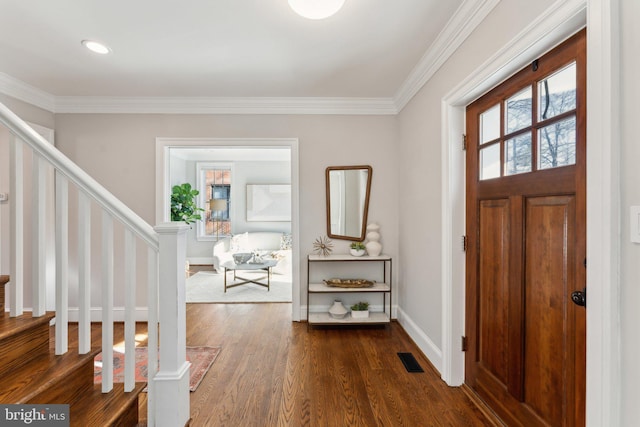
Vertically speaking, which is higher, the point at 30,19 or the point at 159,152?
the point at 30,19

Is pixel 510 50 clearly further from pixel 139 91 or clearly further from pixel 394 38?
pixel 139 91

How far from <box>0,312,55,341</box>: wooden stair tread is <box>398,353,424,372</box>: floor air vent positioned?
89.7 inches

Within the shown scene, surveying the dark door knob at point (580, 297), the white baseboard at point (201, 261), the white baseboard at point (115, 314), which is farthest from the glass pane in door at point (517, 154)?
the white baseboard at point (201, 261)

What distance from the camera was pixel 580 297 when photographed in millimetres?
1195

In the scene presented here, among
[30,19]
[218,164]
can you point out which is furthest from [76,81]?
[218,164]

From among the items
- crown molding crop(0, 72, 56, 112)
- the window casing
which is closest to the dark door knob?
crown molding crop(0, 72, 56, 112)

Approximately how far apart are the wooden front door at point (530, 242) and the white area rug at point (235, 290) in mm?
2681

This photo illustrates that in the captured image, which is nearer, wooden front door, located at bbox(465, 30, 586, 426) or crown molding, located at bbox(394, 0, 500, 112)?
wooden front door, located at bbox(465, 30, 586, 426)

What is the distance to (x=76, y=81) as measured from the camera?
280 centimetres

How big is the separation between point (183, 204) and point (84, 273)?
4.74 m

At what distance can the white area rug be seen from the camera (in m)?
4.06

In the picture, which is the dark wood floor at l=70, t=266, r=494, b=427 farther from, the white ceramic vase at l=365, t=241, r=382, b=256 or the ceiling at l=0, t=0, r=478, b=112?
the ceiling at l=0, t=0, r=478, b=112

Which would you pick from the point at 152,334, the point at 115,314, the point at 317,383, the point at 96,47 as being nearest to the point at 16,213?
the point at 152,334

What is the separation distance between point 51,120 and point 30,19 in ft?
5.47
